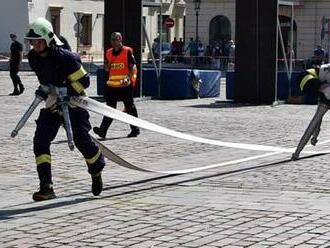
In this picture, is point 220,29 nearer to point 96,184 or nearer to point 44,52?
point 96,184

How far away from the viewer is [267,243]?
24.0 feet

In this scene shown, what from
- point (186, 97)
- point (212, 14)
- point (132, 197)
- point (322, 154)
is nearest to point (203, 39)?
point (212, 14)

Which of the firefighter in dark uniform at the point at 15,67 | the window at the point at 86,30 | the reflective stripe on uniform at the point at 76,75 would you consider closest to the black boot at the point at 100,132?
the reflective stripe on uniform at the point at 76,75

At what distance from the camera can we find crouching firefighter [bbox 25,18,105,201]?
9.09 meters

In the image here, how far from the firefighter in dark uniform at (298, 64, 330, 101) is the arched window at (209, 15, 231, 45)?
1757 inches

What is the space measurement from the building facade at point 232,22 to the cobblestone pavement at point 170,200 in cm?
3882

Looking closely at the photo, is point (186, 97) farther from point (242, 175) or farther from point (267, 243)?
point (267, 243)

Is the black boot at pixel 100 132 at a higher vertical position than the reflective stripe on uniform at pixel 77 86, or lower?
lower

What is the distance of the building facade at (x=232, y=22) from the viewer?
53.5 meters

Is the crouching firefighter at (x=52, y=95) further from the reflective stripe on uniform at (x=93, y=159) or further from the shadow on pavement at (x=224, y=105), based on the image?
the shadow on pavement at (x=224, y=105)

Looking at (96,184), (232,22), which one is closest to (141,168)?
(96,184)

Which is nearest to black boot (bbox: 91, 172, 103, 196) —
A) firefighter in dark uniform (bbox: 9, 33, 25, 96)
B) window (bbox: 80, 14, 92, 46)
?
firefighter in dark uniform (bbox: 9, 33, 25, 96)

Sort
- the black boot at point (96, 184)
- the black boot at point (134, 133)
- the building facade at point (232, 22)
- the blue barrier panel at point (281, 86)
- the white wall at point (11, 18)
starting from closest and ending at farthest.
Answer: the black boot at point (96, 184), the black boot at point (134, 133), the blue barrier panel at point (281, 86), the building facade at point (232, 22), the white wall at point (11, 18)

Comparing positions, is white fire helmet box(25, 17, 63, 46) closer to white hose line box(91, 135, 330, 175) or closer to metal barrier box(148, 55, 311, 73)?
white hose line box(91, 135, 330, 175)
